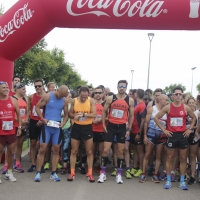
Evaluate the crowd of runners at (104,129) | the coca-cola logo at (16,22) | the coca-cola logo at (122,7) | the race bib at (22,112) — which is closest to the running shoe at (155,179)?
the crowd of runners at (104,129)

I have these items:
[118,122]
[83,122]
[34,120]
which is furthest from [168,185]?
[34,120]

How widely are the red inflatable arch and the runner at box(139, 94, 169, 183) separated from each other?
5.94 feet

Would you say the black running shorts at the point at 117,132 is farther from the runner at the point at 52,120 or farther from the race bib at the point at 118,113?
the runner at the point at 52,120

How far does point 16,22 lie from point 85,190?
400 cm

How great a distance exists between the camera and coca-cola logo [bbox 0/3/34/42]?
643cm

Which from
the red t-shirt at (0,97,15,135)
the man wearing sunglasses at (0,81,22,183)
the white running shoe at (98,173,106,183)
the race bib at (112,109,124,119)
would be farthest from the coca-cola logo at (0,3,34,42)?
the white running shoe at (98,173,106,183)

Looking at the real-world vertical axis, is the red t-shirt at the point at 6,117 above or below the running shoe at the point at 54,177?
above

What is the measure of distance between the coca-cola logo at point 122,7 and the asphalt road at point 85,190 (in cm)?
370

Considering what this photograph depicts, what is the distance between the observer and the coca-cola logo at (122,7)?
6.31m

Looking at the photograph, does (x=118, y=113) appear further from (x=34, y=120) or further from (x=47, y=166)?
(x=47, y=166)

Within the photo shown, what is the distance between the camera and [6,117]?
5.48 meters

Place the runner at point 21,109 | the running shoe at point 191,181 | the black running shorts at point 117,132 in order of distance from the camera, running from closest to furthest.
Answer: the running shoe at point 191,181, the black running shorts at point 117,132, the runner at point 21,109

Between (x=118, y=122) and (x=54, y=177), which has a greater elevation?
(x=118, y=122)

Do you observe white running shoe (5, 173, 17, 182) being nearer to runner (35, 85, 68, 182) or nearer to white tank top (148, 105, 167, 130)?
runner (35, 85, 68, 182)
